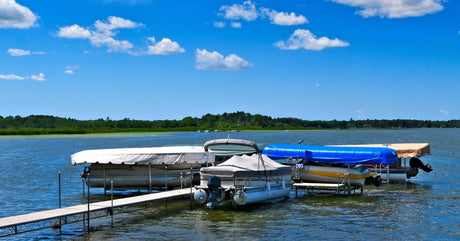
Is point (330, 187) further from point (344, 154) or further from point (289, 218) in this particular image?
point (289, 218)

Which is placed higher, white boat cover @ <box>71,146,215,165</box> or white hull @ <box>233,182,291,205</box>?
white boat cover @ <box>71,146,215,165</box>

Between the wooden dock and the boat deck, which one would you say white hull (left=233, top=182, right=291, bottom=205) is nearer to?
the boat deck

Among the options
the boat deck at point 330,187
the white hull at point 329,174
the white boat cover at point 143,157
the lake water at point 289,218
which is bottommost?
the lake water at point 289,218

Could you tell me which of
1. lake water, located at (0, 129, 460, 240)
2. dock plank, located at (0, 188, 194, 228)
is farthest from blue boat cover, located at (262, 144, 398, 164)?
dock plank, located at (0, 188, 194, 228)

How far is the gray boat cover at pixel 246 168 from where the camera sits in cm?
2283

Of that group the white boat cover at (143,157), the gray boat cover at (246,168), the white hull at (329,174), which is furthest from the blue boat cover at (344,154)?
the white boat cover at (143,157)

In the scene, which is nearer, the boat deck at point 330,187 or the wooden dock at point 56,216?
the wooden dock at point 56,216

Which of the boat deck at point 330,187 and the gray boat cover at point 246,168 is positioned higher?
the gray boat cover at point 246,168

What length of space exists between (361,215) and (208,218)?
6.73 meters

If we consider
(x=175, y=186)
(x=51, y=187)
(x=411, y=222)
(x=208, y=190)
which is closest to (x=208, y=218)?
(x=208, y=190)

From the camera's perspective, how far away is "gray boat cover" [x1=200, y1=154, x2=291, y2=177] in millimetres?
22828

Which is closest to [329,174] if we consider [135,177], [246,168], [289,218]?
[246,168]

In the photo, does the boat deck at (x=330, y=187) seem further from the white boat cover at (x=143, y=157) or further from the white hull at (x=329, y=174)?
the white boat cover at (x=143, y=157)

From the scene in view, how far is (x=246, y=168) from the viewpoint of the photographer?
76.0 ft
